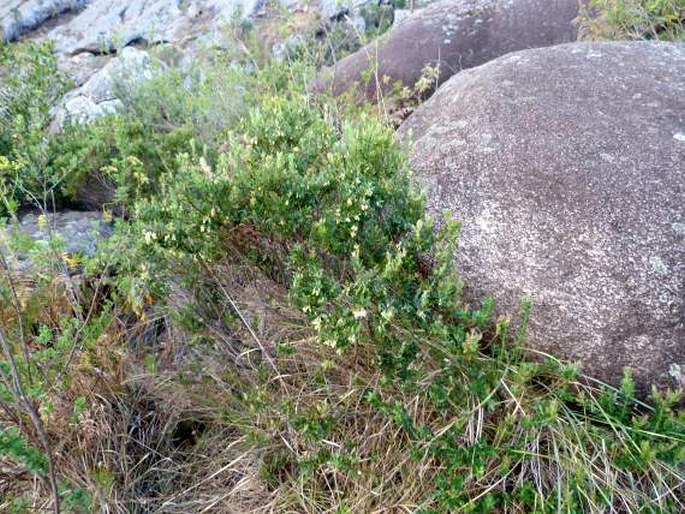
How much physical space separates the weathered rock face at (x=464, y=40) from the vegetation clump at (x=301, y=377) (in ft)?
8.69

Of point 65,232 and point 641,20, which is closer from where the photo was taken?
point 65,232

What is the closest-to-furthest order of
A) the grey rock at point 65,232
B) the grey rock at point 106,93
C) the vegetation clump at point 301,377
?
the vegetation clump at point 301,377 < the grey rock at point 65,232 < the grey rock at point 106,93

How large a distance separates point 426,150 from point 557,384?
45.6 inches

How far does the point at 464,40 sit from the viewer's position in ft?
16.6

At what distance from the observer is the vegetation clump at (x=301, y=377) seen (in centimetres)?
185

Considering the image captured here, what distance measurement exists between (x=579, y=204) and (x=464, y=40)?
3.31 meters

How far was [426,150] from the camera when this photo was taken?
2.63 m

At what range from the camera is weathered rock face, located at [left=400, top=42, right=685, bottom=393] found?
6.65 ft

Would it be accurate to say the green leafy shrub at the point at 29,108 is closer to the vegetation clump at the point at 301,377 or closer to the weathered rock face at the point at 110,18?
the vegetation clump at the point at 301,377

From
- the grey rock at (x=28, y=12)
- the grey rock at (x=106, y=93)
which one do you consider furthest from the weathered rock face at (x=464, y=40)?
the grey rock at (x=28, y=12)

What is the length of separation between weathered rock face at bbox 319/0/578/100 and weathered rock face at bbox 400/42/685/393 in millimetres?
2238

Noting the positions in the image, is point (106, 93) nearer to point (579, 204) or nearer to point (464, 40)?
point (464, 40)

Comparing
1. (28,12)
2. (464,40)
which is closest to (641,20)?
(464,40)

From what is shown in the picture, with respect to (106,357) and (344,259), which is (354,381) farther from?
(106,357)
